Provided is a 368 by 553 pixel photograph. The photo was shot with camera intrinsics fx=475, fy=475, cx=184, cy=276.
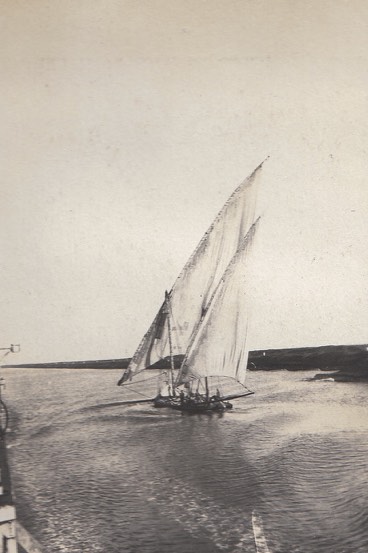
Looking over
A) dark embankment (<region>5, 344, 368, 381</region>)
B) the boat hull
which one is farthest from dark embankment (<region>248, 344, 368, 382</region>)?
the boat hull

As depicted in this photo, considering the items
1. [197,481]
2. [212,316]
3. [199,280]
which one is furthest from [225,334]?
[197,481]

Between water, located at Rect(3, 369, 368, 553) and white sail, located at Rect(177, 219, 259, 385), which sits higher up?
white sail, located at Rect(177, 219, 259, 385)

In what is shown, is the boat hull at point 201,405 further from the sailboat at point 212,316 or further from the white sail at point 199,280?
the white sail at point 199,280

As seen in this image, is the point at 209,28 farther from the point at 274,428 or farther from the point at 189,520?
the point at 274,428

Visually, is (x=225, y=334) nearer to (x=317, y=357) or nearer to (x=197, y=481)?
(x=317, y=357)

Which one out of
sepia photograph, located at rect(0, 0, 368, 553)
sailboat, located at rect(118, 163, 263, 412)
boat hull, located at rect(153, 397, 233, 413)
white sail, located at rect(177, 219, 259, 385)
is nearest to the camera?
sepia photograph, located at rect(0, 0, 368, 553)

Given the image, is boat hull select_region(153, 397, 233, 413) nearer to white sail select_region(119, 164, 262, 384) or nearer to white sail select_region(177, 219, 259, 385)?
white sail select_region(119, 164, 262, 384)

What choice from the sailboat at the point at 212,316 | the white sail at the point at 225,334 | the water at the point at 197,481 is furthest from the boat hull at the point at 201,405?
the white sail at the point at 225,334
